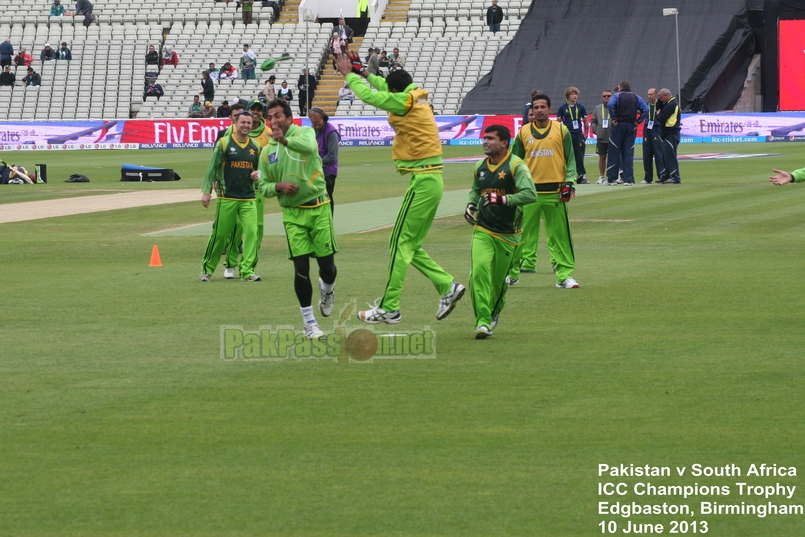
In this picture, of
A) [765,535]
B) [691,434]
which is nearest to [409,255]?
[691,434]

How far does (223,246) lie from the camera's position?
49.8 ft

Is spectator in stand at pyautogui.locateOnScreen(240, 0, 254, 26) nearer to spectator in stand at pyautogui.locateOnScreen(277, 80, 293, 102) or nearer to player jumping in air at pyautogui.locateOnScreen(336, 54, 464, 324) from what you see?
spectator in stand at pyautogui.locateOnScreen(277, 80, 293, 102)

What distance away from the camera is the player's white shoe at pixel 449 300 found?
11000 millimetres

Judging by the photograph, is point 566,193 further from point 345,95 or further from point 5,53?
point 5,53

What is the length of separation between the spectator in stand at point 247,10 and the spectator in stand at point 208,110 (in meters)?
9.75

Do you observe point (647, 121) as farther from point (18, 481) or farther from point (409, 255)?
point (18, 481)

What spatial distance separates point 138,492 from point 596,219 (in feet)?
54.9

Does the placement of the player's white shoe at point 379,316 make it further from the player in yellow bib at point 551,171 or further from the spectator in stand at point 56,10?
the spectator in stand at point 56,10

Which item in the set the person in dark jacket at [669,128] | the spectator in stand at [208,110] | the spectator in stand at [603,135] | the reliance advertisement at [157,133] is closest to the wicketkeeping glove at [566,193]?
the person in dark jacket at [669,128]

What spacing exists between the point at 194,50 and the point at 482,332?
5169 centimetres

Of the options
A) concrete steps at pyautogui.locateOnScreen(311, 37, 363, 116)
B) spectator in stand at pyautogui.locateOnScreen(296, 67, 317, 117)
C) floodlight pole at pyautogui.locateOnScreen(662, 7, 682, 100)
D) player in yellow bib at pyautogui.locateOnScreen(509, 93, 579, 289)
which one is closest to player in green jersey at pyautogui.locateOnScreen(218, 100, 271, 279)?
player in yellow bib at pyautogui.locateOnScreen(509, 93, 579, 289)

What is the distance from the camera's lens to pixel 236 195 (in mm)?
15398

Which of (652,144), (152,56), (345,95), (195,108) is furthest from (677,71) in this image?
(152,56)

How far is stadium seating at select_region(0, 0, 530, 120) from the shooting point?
56812mm
